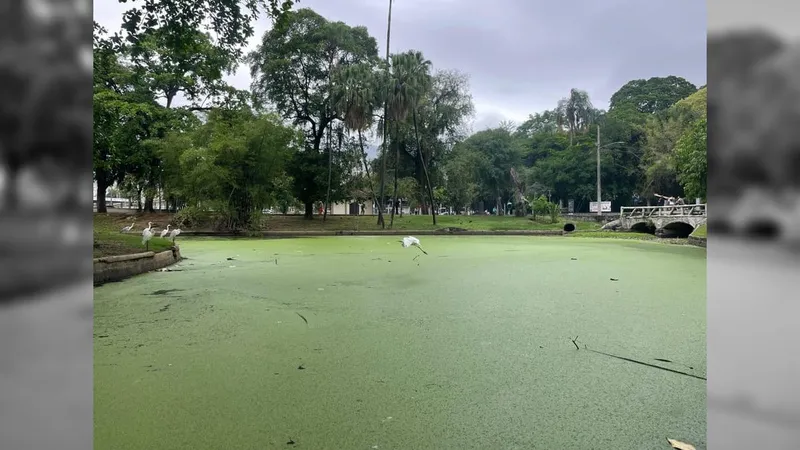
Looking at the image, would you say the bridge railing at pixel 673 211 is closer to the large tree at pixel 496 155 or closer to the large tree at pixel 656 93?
the large tree at pixel 496 155

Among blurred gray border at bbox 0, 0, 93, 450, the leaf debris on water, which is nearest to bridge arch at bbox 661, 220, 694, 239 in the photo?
the leaf debris on water

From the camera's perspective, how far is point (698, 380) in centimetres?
127

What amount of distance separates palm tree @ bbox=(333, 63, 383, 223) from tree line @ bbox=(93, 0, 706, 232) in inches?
1.1

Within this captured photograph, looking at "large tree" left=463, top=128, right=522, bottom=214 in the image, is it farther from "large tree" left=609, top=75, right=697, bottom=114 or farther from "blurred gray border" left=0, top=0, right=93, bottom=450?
"blurred gray border" left=0, top=0, right=93, bottom=450

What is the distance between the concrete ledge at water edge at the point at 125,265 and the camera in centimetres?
307

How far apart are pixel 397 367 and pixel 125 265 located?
9.50ft

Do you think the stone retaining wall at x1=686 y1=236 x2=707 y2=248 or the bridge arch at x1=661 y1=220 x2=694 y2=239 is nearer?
the stone retaining wall at x1=686 y1=236 x2=707 y2=248

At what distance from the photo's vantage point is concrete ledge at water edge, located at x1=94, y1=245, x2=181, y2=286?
121 inches

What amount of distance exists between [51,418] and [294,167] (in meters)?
11.6

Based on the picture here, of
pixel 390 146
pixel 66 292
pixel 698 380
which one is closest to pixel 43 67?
pixel 66 292

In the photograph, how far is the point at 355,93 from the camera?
36.3 ft

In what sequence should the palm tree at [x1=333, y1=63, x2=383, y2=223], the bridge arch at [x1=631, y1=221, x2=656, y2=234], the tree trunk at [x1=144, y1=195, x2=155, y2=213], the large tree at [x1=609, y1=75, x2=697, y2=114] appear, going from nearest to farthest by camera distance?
the palm tree at [x1=333, y1=63, x2=383, y2=223], the bridge arch at [x1=631, y1=221, x2=656, y2=234], the tree trunk at [x1=144, y1=195, x2=155, y2=213], the large tree at [x1=609, y1=75, x2=697, y2=114]

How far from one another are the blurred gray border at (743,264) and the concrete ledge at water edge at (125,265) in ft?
11.2

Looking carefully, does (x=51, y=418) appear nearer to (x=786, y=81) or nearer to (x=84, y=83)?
(x=84, y=83)
